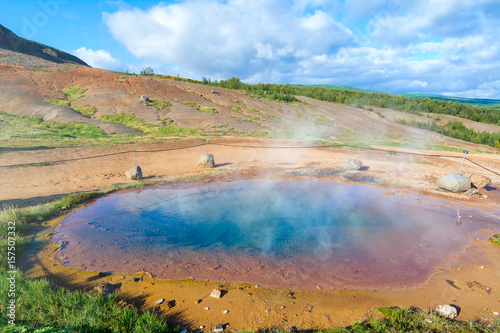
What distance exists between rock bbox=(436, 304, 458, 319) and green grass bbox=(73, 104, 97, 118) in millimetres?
26461

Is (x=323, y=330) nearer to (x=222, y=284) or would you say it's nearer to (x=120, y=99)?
(x=222, y=284)

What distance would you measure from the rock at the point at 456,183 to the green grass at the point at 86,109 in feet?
83.6

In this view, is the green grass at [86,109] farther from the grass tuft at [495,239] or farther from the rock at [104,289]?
the grass tuft at [495,239]

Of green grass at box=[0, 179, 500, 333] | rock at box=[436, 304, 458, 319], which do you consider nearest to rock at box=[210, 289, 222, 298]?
green grass at box=[0, 179, 500, 333]

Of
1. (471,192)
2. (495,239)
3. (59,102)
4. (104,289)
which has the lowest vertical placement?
(495,239)

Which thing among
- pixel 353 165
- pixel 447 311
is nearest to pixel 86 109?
pixel 353 165

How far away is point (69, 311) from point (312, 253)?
3786mm

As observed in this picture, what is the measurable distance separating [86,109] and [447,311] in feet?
92.1

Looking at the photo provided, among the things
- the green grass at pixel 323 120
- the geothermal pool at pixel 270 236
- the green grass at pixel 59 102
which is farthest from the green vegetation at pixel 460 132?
the green grass at pixel 59 102

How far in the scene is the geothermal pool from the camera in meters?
4.47

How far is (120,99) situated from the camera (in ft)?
86.3

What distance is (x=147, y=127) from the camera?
67.3 ft

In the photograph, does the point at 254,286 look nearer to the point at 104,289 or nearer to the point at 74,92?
the point at 104,289

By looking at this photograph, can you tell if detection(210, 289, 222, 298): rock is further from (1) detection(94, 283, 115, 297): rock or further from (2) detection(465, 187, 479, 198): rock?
(2) detection(465, 187, 479, 198): rock
